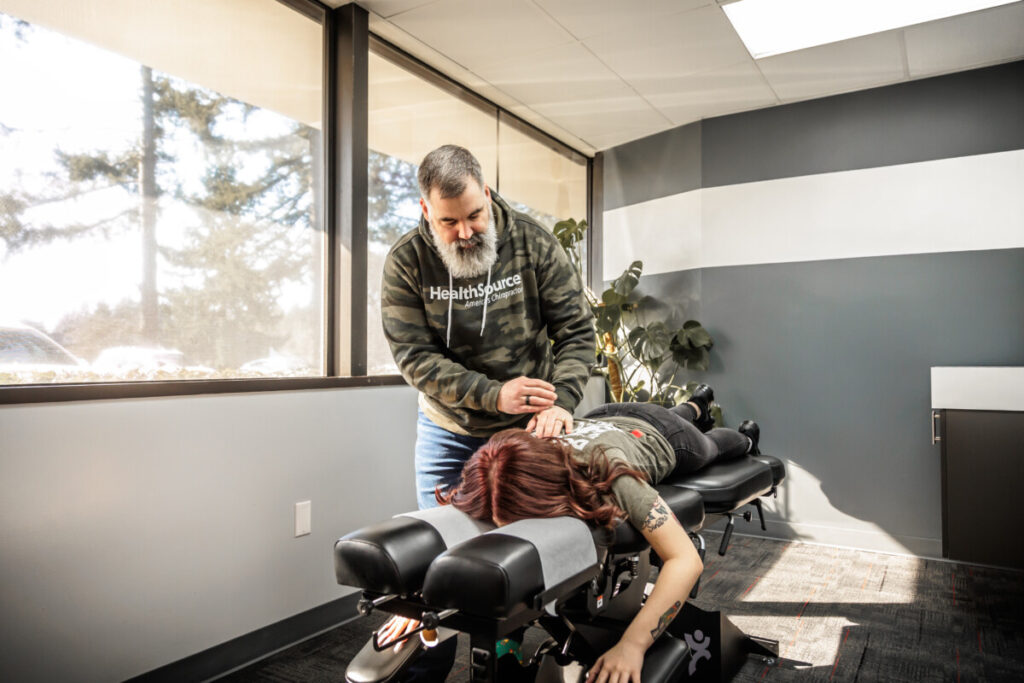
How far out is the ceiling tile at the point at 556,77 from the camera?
9.88 ft

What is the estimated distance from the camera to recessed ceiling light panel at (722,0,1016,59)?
2600 millimetres

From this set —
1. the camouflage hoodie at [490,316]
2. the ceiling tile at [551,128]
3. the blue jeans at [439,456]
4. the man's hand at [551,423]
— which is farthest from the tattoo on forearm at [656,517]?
the ceiling tile at [551,128]

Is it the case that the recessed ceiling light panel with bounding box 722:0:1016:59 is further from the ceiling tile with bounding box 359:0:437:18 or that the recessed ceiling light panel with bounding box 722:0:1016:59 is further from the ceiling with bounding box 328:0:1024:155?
the ceiling tile with bounding box 359:0:437:18

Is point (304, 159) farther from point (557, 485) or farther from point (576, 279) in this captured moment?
point (557, 485)

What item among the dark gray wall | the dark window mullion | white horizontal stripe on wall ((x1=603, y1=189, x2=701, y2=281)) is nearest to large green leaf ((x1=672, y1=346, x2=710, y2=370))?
the dark gray wall

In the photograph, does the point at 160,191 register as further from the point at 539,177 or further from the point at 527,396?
the point at 539,177

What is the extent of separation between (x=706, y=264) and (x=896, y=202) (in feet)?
3.10

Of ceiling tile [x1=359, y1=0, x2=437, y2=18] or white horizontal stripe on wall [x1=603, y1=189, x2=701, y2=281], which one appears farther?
white horizontal stripe on wall [x1=603, y1=189, x2=701, y2=281]

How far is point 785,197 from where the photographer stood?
11.7ft

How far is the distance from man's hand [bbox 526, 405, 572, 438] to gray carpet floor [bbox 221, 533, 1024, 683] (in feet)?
3.27

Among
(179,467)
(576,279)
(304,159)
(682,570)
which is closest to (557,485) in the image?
(682,570)

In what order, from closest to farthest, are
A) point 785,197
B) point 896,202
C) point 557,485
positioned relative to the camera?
point 557,485
point 896,202
point 785,197

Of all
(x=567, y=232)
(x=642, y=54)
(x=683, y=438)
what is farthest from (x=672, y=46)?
(x=683, y=438)

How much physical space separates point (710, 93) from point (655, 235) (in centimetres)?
87
